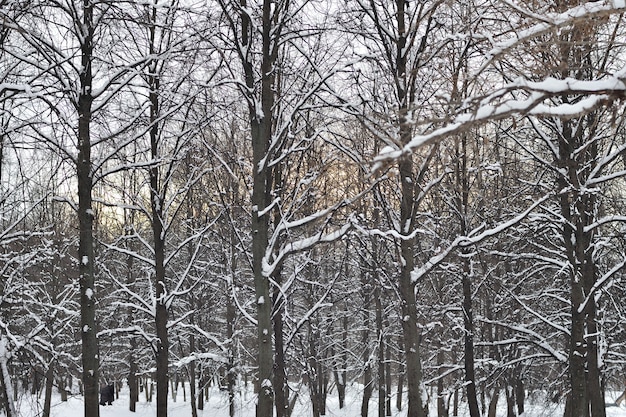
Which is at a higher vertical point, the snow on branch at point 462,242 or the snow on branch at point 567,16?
the snow on branch at point 567,16

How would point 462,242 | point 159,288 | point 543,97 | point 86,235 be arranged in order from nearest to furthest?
point 543,97
point 86,235
point 462,242
point 159,288

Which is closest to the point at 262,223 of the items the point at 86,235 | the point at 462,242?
the point at 86,235

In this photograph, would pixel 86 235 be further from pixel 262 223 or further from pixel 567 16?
pixel 567 16

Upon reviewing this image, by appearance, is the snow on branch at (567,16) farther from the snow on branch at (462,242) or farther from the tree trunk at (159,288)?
the tree trunk at (159,288)

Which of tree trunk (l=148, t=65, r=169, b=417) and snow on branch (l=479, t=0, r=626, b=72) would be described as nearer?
snow on branch (l=479, t=0, r=626, b=72)

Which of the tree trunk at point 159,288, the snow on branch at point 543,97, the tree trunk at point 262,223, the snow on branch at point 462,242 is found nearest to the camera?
the snow on branch at point 543,97

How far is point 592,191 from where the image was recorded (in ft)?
27.3

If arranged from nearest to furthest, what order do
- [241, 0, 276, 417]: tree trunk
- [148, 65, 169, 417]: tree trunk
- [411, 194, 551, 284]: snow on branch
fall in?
[241, 0, 276, 417]: tree trunk < [411, 194, 551, 284]: snow on branch < [148, 65, 169, 417]: tree trunk

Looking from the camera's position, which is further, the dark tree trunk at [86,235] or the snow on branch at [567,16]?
the dark tree trunk at [86,235]

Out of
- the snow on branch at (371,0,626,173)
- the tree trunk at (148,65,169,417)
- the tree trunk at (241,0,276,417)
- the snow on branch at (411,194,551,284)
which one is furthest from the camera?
the tree trunk at (148,65,169,417)

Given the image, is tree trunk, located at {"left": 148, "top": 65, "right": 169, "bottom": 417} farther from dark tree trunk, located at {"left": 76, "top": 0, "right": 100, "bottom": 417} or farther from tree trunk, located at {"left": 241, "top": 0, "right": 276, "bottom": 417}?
tree trunk, located at {"left": 241, "top": 0, "right": 276, "bottom": 417}

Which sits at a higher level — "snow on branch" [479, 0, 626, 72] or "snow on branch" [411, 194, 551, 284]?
"snow on branch" [479, 0, 626, 72]

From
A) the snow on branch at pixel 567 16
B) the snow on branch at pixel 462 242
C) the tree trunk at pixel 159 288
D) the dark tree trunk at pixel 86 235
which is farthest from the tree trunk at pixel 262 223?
the tree trunk at pixel 159 288

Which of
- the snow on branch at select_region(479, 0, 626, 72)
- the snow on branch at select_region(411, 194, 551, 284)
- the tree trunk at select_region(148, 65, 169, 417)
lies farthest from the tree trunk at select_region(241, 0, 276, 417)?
the tree trunk at select_region(148, 65, 169, 417)
